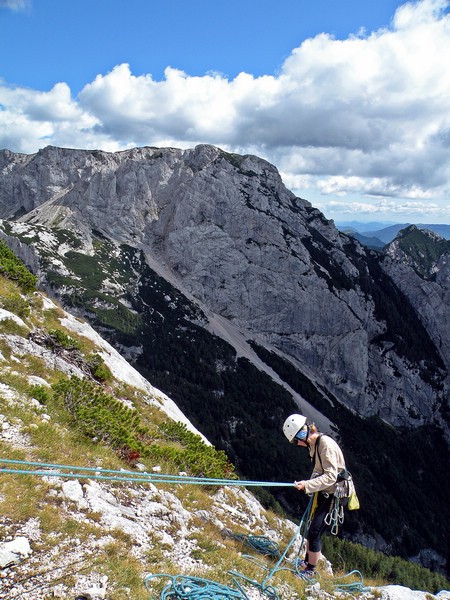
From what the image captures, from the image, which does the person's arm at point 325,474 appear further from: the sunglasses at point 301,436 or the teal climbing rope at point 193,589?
the teal climbing rope at point 193,589

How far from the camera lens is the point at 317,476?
10.9 m

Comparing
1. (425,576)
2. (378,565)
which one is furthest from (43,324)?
(425,576)

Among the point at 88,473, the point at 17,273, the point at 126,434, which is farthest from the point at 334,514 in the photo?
the point at 17,273

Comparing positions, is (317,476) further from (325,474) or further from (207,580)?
(207,580)

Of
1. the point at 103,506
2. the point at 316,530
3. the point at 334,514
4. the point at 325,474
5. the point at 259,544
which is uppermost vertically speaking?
the point at 325,474

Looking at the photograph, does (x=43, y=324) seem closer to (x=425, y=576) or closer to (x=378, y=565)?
(x=378, y=565)

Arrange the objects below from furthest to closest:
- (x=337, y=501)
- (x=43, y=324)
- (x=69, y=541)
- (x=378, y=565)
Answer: (x=378, y=565)
(x=43, y=324)
(x=337, y=501)
(x=69, y=541)

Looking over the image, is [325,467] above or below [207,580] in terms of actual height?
above

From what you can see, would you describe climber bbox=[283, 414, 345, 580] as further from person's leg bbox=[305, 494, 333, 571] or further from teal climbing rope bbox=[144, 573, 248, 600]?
teal climbing rope bbox=[144, 573, 248, 600]

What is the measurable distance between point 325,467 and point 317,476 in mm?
564

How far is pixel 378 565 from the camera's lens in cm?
7800

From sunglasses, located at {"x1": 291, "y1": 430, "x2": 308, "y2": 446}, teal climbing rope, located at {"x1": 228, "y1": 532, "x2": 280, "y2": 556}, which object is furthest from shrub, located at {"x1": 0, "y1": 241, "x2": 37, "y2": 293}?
sunglasses, located at {"x1": 291, "y1": 430, "x2": 308, "y2": 446}

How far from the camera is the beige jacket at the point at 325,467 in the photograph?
10305 mm

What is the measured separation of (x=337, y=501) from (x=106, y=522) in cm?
624
